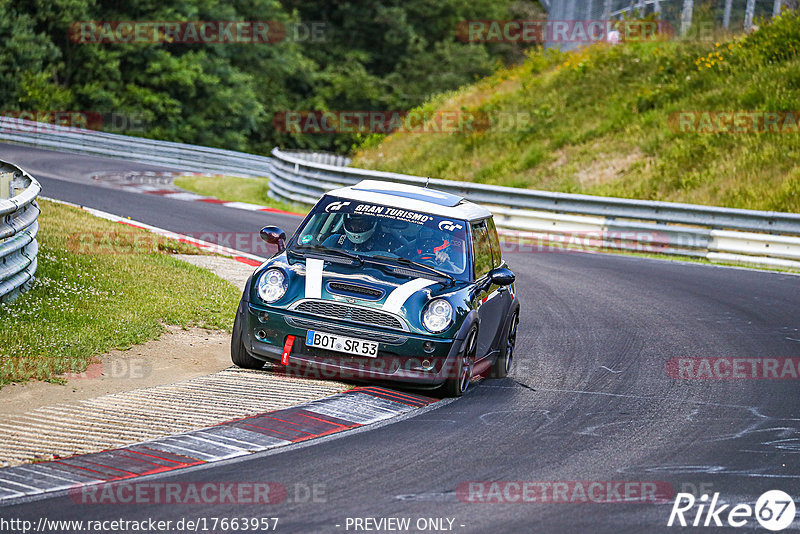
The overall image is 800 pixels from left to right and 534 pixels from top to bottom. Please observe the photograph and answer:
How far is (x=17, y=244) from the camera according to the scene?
1013 centimetres

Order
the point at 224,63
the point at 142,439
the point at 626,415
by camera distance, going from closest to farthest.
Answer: the point at 142,439, the point at 626,415, the point at 224,63

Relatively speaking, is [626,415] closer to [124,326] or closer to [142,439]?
[142,439]

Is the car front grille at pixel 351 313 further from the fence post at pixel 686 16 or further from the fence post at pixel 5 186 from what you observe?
the fence post at pixel 686 16

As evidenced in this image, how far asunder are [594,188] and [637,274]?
10285 millimetres

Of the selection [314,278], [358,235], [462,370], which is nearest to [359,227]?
[358,235]

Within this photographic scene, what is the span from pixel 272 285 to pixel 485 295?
1837mm

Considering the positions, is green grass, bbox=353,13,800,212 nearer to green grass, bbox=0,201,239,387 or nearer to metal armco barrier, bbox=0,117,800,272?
metal armco barrier, bbox=0,117,800,272

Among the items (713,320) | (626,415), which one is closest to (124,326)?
(626,415)

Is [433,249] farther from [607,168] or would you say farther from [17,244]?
[607,168]

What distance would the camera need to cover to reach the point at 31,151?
31.9m

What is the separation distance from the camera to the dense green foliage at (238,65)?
41531mm

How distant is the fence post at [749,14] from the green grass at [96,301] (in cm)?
2086

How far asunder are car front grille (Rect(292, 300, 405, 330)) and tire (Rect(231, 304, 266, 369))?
553mm

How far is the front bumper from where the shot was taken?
8117mm
